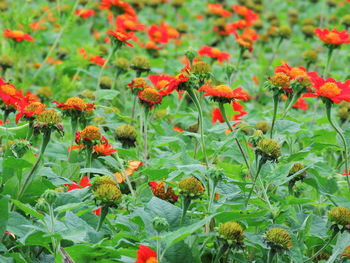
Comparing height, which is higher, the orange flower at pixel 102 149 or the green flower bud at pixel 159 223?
the green flower bud at pixel 159 223

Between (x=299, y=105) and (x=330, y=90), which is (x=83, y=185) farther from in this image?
(x=299, y=105)

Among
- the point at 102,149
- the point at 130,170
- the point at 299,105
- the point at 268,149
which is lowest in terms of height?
Answer: the point at 299,105

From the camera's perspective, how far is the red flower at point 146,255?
1572 millimetres

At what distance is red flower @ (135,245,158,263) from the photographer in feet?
5.16

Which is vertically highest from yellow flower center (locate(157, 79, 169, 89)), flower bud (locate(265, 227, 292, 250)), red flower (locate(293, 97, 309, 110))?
yellow flower center (locate(157, 79, 169, 89))

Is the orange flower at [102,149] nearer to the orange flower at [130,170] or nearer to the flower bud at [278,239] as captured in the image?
the orange flower at [130,170]

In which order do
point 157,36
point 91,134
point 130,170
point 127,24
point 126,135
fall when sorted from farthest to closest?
point 157,36, point 127,24, point 126,135, point 130,170, point 91,134

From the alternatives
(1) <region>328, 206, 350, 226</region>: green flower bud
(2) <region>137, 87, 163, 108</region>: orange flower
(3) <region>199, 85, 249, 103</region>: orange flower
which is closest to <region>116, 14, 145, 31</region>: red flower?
(2) <region>137, 87, 163, 108</region>: orange flower

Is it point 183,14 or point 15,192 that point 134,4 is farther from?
point 15,192

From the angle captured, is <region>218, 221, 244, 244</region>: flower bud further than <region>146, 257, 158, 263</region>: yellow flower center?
Yes

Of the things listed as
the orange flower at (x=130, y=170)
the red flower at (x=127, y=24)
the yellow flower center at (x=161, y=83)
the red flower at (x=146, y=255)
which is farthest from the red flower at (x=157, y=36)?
the red flower at (x=146, y=255)

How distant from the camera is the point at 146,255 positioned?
1.59 meters

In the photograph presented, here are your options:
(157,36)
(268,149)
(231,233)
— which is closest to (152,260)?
(231,233)

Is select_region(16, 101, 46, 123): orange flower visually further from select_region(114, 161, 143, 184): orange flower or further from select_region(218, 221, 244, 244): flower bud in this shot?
select_region(218, 221, 244, 244): flower bud
